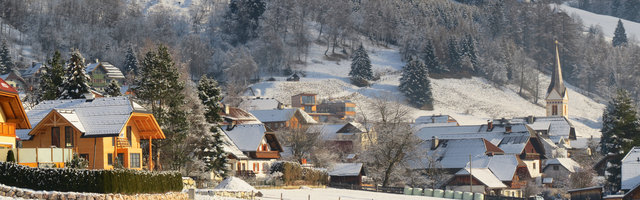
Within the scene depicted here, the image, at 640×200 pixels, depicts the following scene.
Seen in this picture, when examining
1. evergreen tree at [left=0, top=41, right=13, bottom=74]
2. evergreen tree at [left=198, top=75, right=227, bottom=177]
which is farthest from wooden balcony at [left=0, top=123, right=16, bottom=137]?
evergreen tree at [left=0, top=41, right=13, bottom=74]

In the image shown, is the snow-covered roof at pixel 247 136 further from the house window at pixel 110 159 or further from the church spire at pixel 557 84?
the church spire at pixel 557 84

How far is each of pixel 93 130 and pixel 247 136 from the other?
1322 inches

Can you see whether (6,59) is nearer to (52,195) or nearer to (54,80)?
(54,80)

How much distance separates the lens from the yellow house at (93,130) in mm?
43594

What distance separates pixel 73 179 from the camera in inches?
1238

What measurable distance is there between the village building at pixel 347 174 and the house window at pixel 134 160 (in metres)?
34.4

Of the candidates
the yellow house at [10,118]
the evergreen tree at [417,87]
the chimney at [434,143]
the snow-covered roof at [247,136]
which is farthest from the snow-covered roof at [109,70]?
the yellow house at [10,118]

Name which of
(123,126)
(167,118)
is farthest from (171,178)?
(167,118)

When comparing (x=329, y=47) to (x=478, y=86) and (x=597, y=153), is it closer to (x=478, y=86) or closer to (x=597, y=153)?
(x=478, y=86)

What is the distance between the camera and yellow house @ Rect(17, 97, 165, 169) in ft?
143

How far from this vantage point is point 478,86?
6550 inches

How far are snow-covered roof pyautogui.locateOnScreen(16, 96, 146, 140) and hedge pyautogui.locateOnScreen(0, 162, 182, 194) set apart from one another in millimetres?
9622

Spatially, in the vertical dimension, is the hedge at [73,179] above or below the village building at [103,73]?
below

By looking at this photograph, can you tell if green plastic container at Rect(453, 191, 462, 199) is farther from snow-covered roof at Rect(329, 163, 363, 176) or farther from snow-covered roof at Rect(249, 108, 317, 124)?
snow-covered roof at Rect(249, 108, 317, 124)
